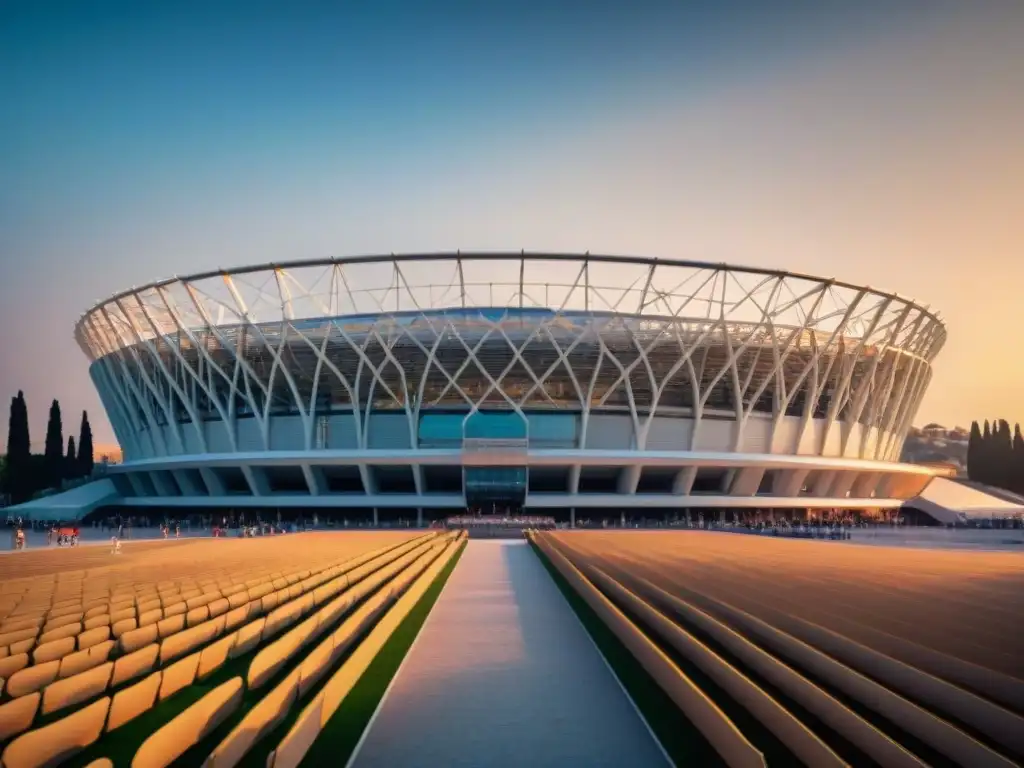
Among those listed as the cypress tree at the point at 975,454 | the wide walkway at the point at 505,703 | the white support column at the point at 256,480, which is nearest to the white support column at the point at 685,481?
the white support column at the point at 256,480

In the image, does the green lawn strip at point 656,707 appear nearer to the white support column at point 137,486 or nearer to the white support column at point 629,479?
the white support column at point 629,479

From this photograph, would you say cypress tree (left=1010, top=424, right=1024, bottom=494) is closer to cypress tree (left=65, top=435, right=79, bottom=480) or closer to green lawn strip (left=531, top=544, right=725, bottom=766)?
green lawn strip (left=531, top=544, right=725, bottom=766)

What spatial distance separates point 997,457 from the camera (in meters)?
84.3

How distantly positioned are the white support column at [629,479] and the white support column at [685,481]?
9.89 feet

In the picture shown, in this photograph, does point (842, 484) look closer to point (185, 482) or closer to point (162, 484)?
point (185, 482)

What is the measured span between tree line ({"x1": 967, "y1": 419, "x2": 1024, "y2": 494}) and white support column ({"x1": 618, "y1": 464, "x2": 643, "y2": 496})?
48827mm

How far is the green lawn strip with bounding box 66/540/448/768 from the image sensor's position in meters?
6.45

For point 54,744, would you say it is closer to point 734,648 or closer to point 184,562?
point 734,648

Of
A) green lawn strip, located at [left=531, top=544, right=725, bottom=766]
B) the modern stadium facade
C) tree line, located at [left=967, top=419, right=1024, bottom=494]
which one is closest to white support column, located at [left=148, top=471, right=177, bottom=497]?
the modern stadium facade

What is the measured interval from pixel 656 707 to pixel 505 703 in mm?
1813

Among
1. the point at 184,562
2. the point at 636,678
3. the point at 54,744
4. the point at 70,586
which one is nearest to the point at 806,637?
the point at 636,678

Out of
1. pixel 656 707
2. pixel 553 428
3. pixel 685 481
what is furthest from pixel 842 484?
pixel 656 707

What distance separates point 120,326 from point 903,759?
66636mm

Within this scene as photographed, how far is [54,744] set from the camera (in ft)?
17.6
